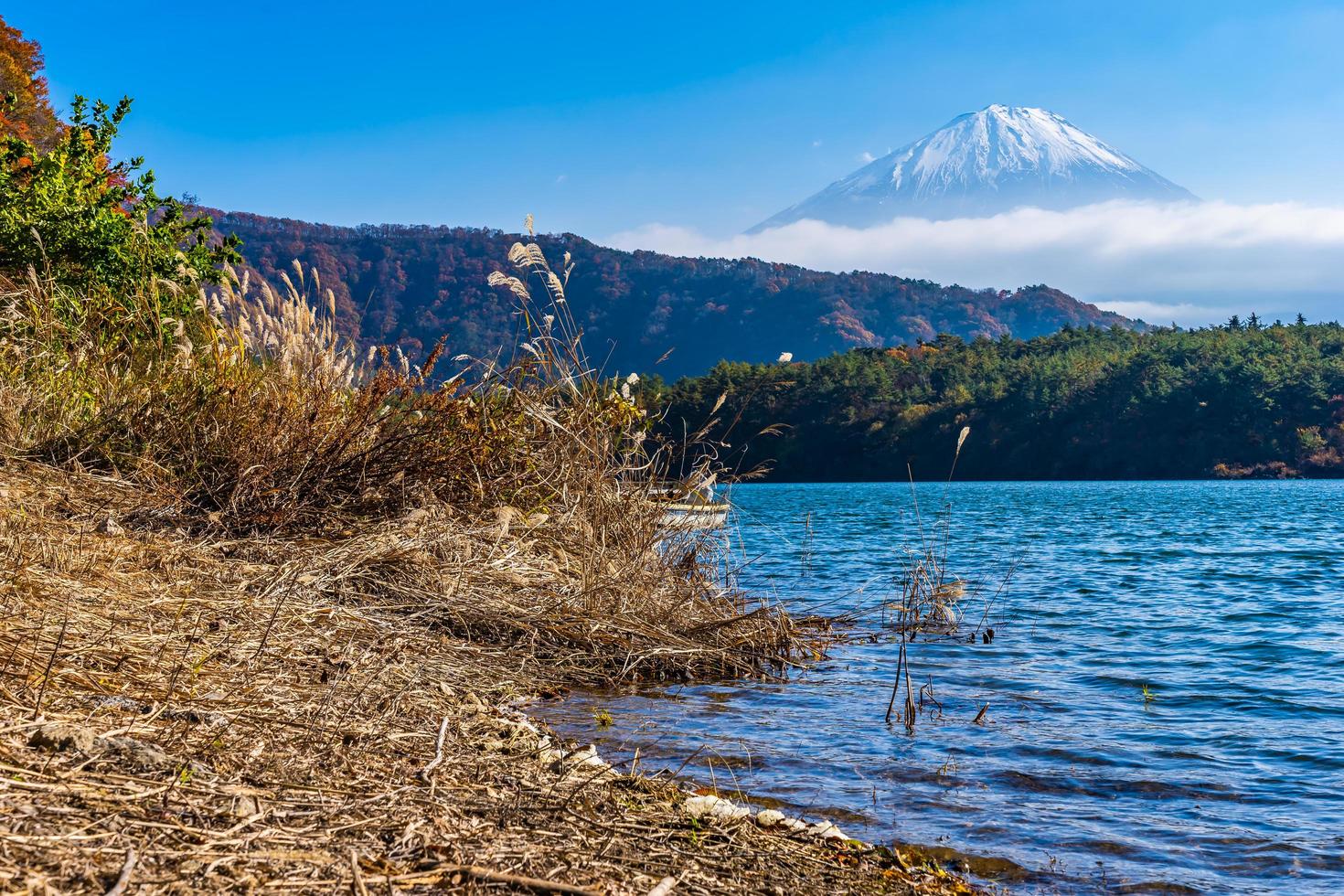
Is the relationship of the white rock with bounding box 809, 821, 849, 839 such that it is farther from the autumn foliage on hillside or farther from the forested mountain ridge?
the forested mountain ridge

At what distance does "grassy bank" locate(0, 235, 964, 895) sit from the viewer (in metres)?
2.43

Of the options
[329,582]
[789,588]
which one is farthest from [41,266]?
[789,588]

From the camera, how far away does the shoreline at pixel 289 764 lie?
88.5 inches

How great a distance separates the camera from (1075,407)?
7375cm

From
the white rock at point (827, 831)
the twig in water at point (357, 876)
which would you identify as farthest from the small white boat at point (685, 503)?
the twig in water at point (357, 876)

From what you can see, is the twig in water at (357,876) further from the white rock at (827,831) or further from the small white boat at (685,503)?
the small white boat at (685,503)

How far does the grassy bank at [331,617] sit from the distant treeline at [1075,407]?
52004 mm

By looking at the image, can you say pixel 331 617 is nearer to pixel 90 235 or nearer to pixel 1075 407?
pixel 90 235

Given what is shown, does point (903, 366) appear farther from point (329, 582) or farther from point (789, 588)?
point (329, 582)

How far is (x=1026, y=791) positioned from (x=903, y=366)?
79.6 meters

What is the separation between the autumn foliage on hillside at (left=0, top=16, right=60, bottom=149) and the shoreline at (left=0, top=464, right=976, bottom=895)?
22.0 metres

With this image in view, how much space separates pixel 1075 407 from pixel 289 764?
7679cm

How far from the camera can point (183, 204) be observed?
11.3m

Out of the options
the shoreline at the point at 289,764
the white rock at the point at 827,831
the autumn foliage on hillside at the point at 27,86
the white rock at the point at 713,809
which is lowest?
the white rock at the point at 827,831
